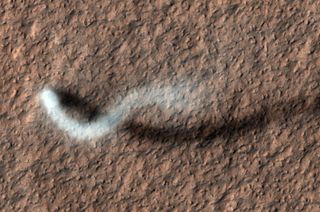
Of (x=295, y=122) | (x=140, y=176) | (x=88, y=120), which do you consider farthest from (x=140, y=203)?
(x=295, y=122)

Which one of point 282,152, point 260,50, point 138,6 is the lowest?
point 282,152

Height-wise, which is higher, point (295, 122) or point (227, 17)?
point (227, 17)

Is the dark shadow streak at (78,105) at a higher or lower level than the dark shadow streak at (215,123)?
higher

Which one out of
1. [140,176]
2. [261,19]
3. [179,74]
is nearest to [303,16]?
[261,19]

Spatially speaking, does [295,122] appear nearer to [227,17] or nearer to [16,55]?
[227,17]

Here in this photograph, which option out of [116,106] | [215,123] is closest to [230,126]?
[215,123]
